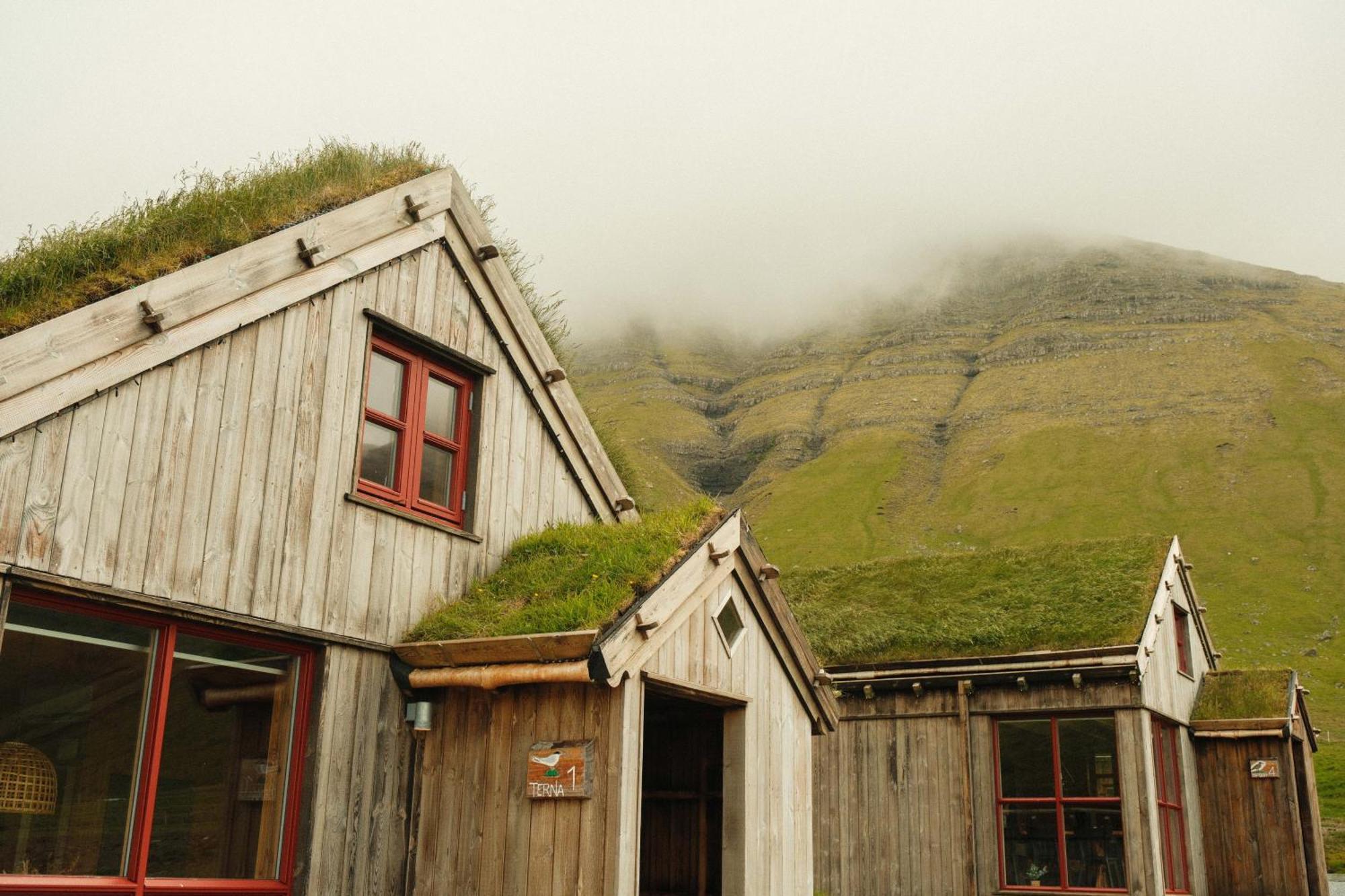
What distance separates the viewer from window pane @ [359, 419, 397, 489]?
9.19 metres

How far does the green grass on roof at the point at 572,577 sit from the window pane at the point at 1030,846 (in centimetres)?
826

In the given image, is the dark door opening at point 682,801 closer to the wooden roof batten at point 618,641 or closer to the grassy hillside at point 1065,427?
the wooden roof batten at point 618,641

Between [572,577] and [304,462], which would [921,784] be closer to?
[572,577]

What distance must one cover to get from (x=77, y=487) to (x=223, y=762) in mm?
2075

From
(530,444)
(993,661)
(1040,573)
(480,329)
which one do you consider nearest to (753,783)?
(530,444)

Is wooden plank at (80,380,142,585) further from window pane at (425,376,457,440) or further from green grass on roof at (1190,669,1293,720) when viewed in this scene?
green grass on roof at (1190,669,1293,720)

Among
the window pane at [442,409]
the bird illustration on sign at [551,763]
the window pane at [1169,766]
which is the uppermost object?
the window pane at [442,409]

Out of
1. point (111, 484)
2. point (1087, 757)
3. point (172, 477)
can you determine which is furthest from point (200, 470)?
point (1087, 757)

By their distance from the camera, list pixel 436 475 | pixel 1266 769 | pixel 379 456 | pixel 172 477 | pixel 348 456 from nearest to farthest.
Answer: pixel 172 477
pixel 348 456
pixel 379 456
pixel 436 475
pixel 1266 769

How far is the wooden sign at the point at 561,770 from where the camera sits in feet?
25.6

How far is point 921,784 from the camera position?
16.1 metres

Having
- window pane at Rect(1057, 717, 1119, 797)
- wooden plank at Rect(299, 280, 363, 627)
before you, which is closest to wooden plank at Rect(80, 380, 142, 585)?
wooden plank at Rect(299, 280, 363, 627)

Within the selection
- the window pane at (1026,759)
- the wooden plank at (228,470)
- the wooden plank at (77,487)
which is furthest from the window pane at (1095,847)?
the wooden plank at (77,487)

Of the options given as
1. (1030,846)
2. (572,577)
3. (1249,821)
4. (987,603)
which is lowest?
(1030,846)
